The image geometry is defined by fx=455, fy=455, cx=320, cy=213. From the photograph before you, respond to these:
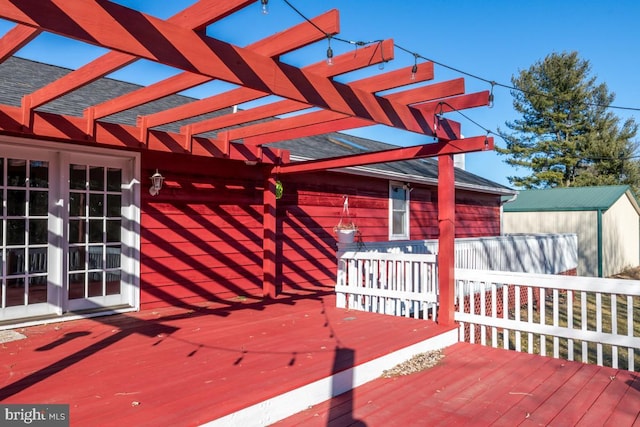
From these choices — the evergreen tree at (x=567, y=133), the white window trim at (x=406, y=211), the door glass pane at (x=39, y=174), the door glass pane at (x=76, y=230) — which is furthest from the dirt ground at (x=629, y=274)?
the door glass pane at (x=39, y=174)

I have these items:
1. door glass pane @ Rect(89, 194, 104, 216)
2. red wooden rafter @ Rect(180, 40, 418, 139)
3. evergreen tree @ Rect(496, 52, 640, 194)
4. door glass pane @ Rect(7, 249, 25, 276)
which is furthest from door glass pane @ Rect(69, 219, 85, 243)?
evergreen tree @ Rect(496, 52, 640, 194)

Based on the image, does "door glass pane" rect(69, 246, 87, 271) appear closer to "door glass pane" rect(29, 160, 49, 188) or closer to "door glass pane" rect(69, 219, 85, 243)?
"door glass pane" rect(69, 219, 85, 243)

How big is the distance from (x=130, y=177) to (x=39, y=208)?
1.05m

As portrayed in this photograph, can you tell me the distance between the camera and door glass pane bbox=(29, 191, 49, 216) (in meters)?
4.86

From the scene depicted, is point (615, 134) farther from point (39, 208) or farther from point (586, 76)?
point (39, 208)

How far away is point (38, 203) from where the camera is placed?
4.91 m

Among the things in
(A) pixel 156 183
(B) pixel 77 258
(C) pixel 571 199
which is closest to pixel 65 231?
(B) pixel 77 258

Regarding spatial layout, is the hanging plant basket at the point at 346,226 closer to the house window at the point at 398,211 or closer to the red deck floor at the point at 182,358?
the house window at the point at 398,211

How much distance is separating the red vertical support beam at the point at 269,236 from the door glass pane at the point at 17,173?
3.06 metres

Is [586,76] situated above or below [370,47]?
above

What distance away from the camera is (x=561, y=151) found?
27.5 meters

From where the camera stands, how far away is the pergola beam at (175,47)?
2.06 metres

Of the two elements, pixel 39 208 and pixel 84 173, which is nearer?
pixel 39 208

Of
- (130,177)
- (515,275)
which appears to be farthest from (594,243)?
(130,177)
